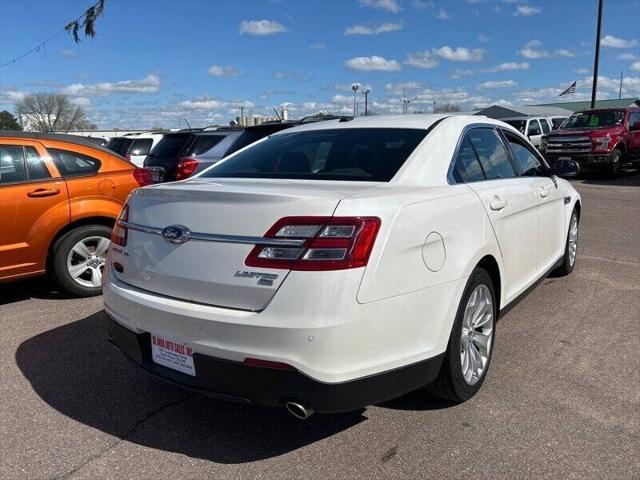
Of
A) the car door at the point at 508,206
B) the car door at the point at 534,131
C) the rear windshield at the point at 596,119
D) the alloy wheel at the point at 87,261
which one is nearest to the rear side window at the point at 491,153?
the car door at the point at 508,206

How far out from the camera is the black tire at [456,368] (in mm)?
2975

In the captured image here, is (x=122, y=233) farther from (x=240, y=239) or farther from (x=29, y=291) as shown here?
(x=29, y=291)

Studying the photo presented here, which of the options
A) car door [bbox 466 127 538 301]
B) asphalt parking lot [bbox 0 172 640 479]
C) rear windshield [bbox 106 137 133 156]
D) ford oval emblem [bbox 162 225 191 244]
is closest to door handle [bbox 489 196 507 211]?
car door [bbox 466 127 538 301]

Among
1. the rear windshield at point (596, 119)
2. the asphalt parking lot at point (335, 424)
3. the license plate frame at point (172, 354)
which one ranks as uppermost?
the rear windshield at point (596, 119)

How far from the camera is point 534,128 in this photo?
22.8 m

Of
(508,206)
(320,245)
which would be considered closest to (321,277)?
(320,245)

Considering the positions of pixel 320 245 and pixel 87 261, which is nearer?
pixel 320 245

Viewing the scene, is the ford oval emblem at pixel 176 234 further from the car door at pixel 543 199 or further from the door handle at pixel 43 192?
the door handle at pixel 43 192

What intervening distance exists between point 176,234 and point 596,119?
18342mm

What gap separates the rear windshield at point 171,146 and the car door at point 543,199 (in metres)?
6.76

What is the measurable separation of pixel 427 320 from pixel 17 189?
4.12 meters

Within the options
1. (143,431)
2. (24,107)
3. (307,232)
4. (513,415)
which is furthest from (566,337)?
(24,107)

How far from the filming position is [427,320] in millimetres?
2744

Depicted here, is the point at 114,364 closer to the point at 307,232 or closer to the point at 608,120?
the point at 307,232
